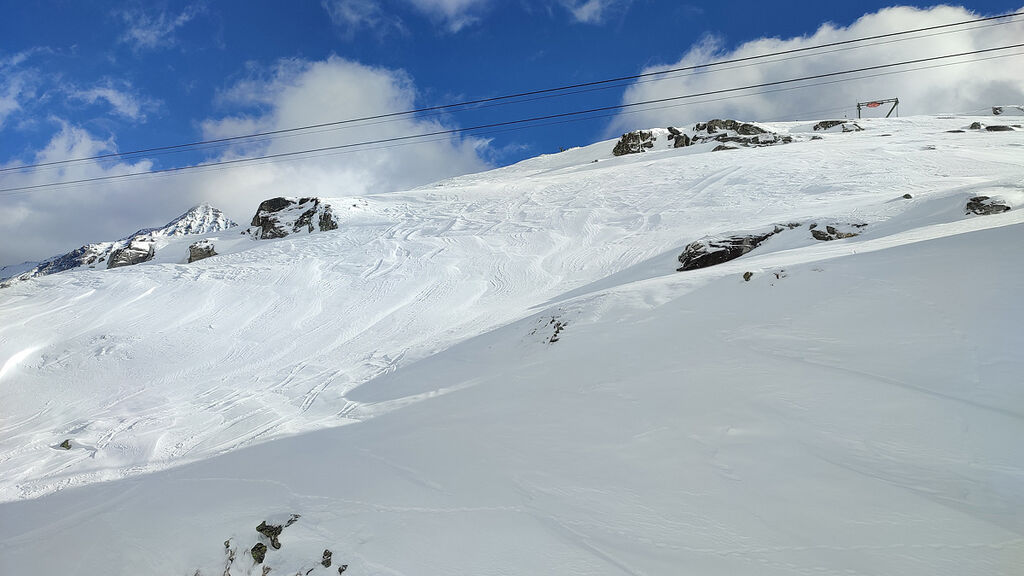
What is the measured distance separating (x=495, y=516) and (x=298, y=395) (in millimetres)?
5878

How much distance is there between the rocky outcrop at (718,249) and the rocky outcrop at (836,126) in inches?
1323

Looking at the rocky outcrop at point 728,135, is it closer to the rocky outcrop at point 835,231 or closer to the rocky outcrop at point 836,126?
the rocky outcrop at point 836,126

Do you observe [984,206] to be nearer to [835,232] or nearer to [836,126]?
[835,232]

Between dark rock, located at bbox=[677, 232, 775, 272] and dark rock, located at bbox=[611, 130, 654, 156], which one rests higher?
dark rock, located at bbox=[611, 130, 654, 156]

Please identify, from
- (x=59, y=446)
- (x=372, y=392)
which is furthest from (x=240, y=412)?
(x=59, y=446)

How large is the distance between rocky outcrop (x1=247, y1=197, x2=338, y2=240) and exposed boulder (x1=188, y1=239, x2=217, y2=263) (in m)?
2.15

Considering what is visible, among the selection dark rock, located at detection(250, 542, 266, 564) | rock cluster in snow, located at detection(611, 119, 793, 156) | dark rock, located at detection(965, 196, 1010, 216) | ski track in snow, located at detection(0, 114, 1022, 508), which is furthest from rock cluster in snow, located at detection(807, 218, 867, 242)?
rock cluster in snow, located at detection(611, 119, 793, 156)

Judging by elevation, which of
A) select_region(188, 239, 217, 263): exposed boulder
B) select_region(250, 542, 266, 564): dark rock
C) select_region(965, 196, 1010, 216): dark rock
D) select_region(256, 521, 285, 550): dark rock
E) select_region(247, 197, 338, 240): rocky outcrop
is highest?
select_region(247, 197, 338, 240): rocky outcrop

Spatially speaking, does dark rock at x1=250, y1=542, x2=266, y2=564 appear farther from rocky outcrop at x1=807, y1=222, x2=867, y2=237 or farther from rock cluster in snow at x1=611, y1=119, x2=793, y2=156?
rock cluster in snow at x1=611, y1=119, x2=793, y2=156

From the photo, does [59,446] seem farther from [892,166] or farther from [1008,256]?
[892,166]

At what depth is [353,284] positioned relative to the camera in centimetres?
1521

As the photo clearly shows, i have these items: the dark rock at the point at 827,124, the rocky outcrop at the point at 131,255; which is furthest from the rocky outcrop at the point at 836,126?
the rocky outcrop at the point at 131,255

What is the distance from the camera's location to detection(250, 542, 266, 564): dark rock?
3904 millimetres

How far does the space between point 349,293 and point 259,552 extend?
11116 mm
